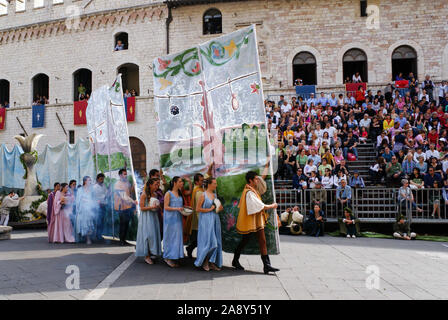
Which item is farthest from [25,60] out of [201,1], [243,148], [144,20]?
[243,148]

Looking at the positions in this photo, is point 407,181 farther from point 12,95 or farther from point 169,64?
point 12,95

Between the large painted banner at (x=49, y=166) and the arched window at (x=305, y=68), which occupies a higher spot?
the arched window at (x=305, y=68)

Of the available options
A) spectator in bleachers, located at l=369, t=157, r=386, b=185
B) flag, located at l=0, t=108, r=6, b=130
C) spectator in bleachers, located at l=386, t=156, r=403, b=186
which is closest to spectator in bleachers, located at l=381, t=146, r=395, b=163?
spectator in bleachers, located at l=369, t=157, r=386, b=185

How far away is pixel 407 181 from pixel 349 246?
3.57 meters

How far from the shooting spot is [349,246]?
10508 millimetres

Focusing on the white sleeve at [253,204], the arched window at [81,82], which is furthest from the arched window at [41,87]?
the white sleeve at [253,204]

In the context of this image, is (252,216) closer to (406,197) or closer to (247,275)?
(247,275)

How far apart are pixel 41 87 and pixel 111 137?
68.3 feet

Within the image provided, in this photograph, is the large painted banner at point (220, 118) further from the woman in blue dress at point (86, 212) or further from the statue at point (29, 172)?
the statue at point (29, 172)

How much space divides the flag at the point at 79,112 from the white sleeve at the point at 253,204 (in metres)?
20.7

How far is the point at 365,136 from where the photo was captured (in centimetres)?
1686

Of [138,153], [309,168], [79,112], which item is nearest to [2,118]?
[79,112]

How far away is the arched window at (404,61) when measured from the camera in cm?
2219

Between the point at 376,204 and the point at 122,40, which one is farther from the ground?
the point at 122,40
